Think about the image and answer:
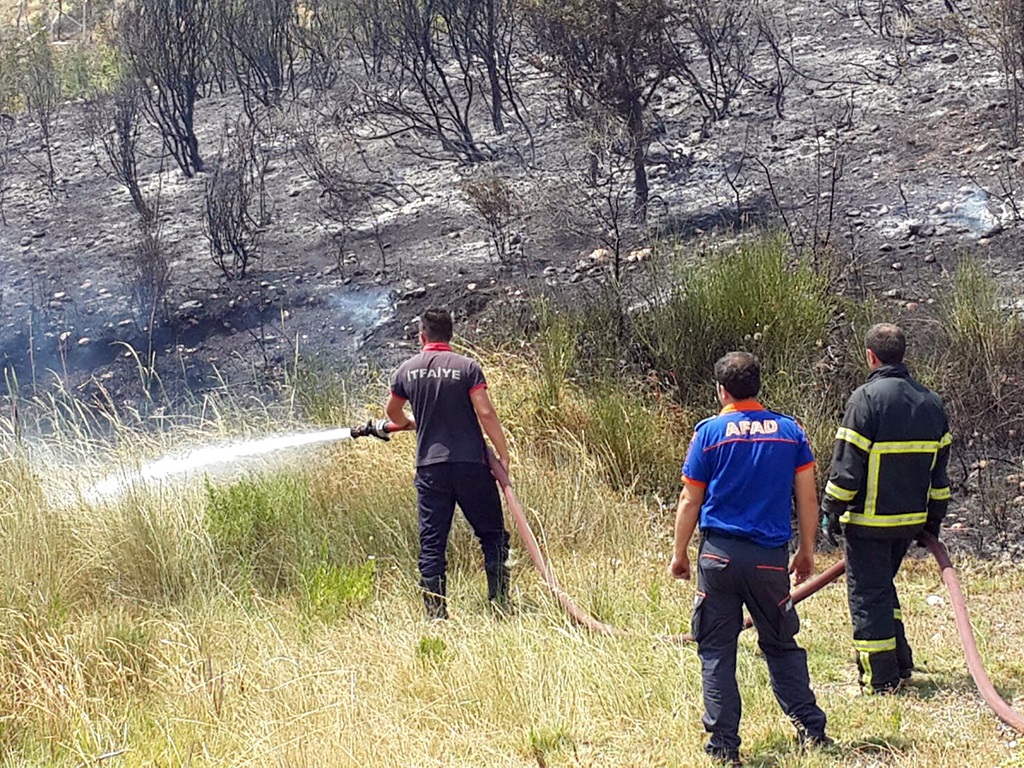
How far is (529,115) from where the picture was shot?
13984 millimetres

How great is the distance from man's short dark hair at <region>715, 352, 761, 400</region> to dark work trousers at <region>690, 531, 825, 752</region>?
0.49 metres

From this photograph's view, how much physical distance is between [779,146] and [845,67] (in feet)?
6.53

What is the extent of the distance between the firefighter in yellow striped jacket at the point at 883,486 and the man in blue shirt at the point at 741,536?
0.65 m

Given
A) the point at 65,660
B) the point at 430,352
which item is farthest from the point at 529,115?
the point at 65,660

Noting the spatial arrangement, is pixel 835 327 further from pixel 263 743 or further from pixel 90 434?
pixel 263 743

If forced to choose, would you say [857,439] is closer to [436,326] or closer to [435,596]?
[436,326]

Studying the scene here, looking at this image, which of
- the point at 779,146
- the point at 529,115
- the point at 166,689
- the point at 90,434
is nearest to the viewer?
the point at 166,689

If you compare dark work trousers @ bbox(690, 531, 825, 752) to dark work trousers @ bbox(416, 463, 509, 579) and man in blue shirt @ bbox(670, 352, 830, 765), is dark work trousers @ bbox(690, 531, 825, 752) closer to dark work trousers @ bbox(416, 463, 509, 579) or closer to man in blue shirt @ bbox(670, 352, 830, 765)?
man in blue shirt @ bbox(670, 352, 830, 765)

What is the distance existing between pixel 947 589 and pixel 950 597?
0.11 metres

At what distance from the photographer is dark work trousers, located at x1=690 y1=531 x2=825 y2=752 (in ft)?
12.0

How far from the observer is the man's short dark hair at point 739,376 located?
369 cm

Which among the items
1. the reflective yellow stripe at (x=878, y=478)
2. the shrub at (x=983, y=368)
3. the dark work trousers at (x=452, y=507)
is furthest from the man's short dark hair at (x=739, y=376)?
the shrub at (x=983, y=368)

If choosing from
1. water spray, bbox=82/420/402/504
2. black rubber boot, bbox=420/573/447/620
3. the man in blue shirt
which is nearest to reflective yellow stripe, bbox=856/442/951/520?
the man in blue shirt

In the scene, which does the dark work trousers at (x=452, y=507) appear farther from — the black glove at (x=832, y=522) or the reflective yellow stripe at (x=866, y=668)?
the reflective yellow stripe at (x=866, y=668)
